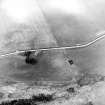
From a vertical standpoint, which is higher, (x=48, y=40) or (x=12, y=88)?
(x=48, y=40)

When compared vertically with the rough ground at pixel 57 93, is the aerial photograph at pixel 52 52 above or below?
above

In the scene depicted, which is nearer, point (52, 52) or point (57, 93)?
point (57, 93)

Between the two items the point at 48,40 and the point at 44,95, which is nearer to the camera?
the point at 44,95

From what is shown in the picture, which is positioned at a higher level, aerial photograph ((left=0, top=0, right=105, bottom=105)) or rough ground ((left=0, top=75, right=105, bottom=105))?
aerial photograph ((left=0, top=0, right=105, bottom=105))

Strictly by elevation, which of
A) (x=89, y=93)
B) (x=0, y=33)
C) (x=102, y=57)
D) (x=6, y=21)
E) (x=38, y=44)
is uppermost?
(x=6, y=21)

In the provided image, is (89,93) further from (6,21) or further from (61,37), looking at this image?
(6,21)

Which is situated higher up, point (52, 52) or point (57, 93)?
point (52, 52)

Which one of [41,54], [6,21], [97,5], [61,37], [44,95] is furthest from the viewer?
[97,5]

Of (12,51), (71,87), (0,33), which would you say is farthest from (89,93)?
(0,33)
